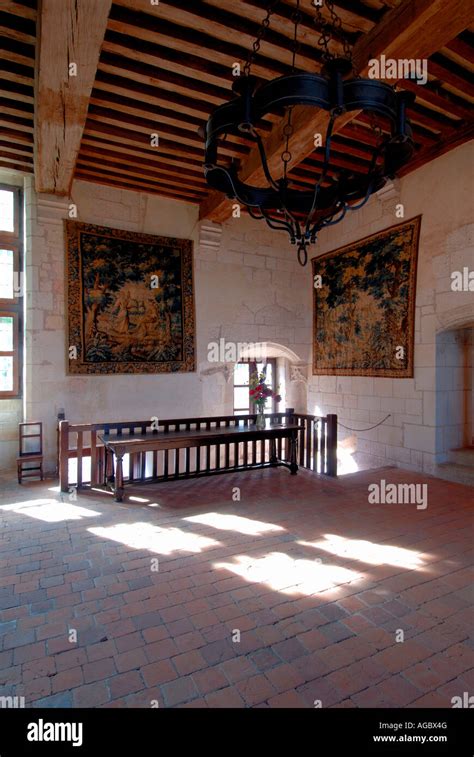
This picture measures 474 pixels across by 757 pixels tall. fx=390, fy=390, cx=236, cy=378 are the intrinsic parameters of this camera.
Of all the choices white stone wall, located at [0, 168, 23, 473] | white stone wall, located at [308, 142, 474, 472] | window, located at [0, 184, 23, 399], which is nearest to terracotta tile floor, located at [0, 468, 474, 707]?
white stone wall, located at [308, 142, 474, 472]

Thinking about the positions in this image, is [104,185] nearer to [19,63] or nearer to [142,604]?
[19,63]

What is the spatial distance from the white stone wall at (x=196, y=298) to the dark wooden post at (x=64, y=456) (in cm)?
96

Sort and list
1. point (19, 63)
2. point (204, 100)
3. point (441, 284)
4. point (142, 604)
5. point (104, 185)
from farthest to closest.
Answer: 1. point (104, 185)
2. point (441, 284)
3. point (204, 100)
4. point (19, 63)
5. point (142, 604)

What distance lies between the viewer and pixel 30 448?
15.4 ft

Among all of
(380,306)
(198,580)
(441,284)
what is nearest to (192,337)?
(380,306)

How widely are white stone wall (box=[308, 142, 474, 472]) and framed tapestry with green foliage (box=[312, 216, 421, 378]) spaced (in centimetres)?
12

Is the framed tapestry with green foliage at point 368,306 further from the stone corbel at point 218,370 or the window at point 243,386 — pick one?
the stone corbel at point 218,370

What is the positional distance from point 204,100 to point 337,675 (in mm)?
4355

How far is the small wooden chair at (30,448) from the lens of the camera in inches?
173

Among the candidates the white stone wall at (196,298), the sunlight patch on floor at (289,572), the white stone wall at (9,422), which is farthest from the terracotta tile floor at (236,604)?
the white stone wall at (196,298)

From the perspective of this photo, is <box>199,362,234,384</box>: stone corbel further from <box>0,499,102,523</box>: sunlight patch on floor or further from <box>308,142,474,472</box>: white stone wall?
<box>0,499,102,523</box>: sunlight patch on floor

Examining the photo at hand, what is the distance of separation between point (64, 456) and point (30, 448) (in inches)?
40.0

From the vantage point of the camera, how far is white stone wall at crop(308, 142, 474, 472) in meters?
4.26
